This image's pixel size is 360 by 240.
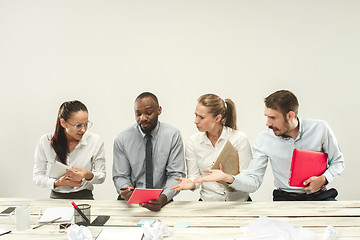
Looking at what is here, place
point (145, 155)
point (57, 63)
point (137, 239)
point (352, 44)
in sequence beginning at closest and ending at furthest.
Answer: point (137, 239), point (145, 155), point (352, 44), point (57, 63)

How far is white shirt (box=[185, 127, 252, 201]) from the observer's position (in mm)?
2510

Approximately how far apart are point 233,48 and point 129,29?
3.60ft

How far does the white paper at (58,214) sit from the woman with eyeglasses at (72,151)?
0.44 metres

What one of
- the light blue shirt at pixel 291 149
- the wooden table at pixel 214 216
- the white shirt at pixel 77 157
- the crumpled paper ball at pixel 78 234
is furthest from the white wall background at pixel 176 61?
the crumpled paper ball at pixel 78 234

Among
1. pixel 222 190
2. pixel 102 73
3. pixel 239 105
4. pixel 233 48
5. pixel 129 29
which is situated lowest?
pixel 222 190

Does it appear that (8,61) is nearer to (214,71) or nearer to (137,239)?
(214,71)

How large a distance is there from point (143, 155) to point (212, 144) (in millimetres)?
542

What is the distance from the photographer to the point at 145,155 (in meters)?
2.45

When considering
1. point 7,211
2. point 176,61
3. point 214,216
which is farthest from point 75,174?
point 176,61

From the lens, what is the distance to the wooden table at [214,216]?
5.22 feet

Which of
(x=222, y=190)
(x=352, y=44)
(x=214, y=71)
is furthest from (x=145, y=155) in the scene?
(x=352, y=44)

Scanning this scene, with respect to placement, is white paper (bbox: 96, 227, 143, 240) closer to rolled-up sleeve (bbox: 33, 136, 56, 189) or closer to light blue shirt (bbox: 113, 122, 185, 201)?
light blue shirt (bbox: 113, 122, 185, 201)

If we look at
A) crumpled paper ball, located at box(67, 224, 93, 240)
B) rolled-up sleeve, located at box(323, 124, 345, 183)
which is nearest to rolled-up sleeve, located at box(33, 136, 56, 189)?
crumpled paper ball, located at box(67, 224, 93, 240)

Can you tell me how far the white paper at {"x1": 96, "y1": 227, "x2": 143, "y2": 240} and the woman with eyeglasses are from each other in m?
0.80
